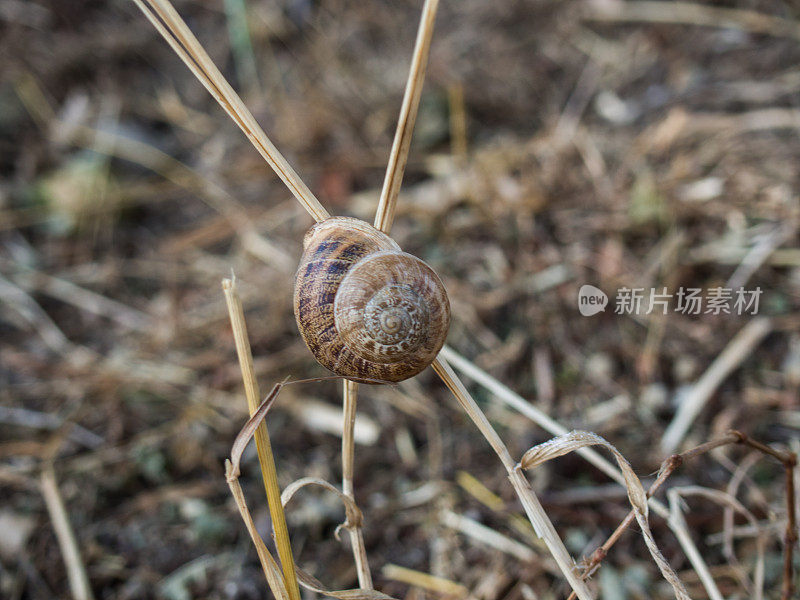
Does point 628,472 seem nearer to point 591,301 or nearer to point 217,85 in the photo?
point 217,85

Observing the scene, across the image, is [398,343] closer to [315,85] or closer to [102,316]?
[102,316]

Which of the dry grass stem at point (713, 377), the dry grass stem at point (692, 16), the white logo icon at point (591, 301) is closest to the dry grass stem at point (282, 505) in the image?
the dry grass stem at point (713, 377)

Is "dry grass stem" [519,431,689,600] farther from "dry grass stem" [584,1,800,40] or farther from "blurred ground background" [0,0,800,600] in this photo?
"dry grass stem" [584,1,800,40]

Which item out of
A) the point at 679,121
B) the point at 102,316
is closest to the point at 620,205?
the point at 679,121

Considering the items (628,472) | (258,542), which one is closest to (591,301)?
(628,472)

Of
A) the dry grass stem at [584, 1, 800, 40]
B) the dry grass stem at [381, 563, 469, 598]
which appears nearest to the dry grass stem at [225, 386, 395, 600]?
the dry grass stem at [381, 563, 469, 598]

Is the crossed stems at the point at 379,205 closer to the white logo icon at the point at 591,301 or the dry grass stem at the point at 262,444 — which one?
the dry grass stem at the point at 262,444
